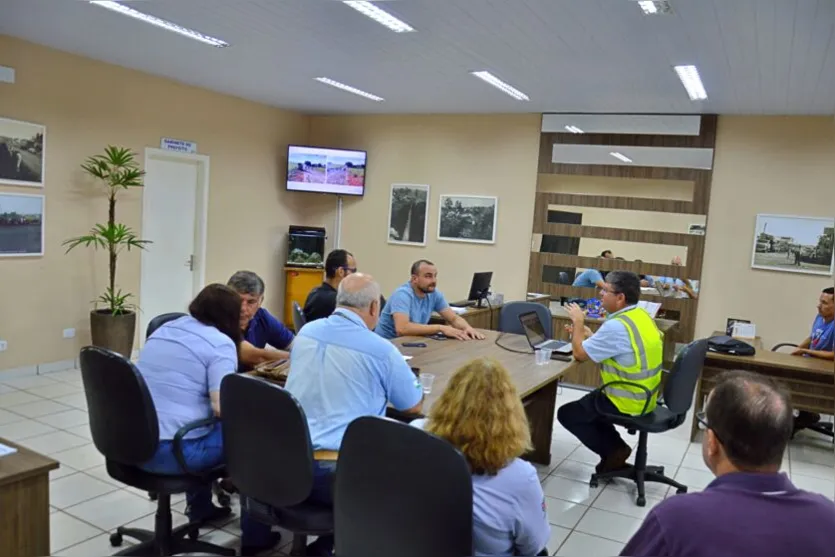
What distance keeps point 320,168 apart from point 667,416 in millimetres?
6039

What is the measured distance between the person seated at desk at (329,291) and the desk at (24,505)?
2.34 metres

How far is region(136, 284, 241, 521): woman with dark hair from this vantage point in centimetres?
266

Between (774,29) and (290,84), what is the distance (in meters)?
4.71

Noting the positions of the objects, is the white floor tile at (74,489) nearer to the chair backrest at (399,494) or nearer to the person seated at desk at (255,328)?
the person seated at desk at (255,328)

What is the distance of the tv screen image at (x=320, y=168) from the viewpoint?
881cm

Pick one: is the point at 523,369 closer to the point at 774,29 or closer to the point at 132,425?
the point at 132,425

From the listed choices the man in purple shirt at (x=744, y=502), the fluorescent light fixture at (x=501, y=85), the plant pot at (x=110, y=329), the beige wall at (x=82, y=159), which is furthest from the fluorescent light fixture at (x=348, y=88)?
A: the man in purple shirt at (x=744, y=502)

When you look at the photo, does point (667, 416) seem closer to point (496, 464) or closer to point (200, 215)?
point (496, 464)

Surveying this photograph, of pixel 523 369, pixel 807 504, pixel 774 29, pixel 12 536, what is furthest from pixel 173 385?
pixel 774 29

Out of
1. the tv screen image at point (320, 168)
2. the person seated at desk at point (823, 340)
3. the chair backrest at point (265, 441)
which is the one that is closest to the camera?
the chair backrest at point (265, 441)

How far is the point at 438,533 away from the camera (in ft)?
5.96

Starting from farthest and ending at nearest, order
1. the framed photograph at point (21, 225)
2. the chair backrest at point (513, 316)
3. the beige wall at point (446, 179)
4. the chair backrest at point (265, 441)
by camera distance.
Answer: the beige wall at point (446, 179) < the framed photograph at point (21, 225) < the chair backrest at point (513, 316) < the chair backrest at point (265, 441)

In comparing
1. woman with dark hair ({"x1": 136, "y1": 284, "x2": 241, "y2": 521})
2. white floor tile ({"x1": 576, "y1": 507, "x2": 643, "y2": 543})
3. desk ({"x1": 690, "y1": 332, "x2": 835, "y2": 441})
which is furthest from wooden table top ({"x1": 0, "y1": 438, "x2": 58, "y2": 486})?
desk ({"x1": 690, "y1": 332, "x2": 835, "y2": 441})

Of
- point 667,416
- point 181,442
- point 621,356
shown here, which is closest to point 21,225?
point 181,442
